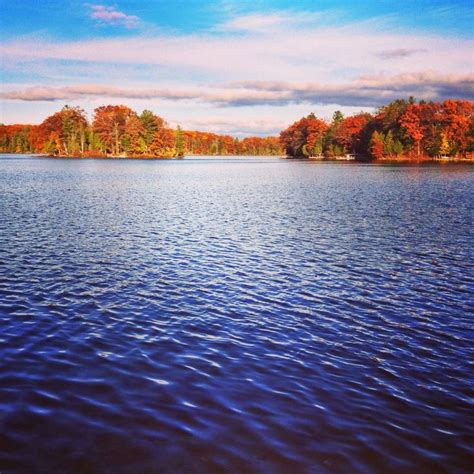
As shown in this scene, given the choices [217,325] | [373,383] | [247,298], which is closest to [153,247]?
[247,298]

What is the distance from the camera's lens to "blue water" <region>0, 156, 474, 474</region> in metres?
8.34

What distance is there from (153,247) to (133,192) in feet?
115

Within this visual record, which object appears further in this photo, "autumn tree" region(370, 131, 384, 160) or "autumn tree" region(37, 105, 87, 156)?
"autumn tree" region(37, 105, 87, 156)

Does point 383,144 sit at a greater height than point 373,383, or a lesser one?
greater

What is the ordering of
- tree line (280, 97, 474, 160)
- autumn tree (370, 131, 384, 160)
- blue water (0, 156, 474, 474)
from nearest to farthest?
blue water (0, 156, 474, 474) < tree line (280, 97, 474, 160) < autumn tree (370, 131, 384, 160)

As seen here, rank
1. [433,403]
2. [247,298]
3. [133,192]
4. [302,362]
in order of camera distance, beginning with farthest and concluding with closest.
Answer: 1. [133,192]
2. [247,298]
3. [302,362]
4. [433,403]

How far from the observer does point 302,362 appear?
12.0m

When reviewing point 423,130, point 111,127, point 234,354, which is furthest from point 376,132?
point 234,354

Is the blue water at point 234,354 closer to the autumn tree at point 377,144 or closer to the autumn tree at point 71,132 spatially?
the autumn tree at point 377,144

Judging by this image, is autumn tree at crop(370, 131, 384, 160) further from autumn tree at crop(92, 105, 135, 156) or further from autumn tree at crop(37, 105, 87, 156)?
autumn tree at crop(37, 105, 87, 156)

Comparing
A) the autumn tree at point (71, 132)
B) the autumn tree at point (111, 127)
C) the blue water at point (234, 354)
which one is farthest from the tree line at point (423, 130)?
the blue water at point (234, 354)

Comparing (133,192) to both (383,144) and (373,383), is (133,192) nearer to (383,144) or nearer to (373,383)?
(373,383)

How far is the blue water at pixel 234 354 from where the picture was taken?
834 centimetres

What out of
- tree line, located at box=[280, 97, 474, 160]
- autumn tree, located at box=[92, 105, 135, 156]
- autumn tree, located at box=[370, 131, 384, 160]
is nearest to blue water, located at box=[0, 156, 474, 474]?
tree line, located at box=[280, 97, 474, 160]
